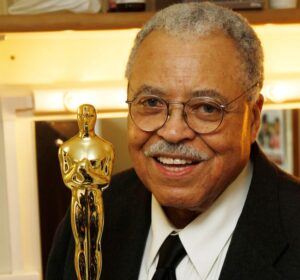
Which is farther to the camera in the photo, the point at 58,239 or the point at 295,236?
the point at 58,239

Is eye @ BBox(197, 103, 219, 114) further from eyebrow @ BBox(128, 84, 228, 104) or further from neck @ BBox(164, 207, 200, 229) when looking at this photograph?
neck @ BBox(164, 207, 200, 229)

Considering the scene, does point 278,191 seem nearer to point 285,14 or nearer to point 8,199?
point 285,14

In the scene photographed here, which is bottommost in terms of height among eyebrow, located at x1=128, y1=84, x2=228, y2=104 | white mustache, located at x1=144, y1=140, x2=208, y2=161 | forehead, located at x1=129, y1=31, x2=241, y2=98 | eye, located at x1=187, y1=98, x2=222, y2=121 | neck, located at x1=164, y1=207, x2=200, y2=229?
neck, located at x1=164, y1=207, x2=200, y2=229

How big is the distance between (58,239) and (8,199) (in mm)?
275

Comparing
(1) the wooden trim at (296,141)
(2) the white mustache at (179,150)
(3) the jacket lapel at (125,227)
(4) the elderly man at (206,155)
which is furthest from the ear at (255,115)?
(1) the wooden trim at (296,141)

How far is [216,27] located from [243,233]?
0.29 m

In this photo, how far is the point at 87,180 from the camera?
0.75 metres

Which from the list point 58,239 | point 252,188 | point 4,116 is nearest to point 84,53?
point 4,116

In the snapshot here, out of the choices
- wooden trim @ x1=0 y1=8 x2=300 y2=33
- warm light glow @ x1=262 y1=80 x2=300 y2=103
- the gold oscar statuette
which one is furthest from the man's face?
warm light glow @ x1=262 y1=80 x2=300 y2=103

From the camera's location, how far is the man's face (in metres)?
0.81

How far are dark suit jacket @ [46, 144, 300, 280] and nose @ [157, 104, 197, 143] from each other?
160 millimetres

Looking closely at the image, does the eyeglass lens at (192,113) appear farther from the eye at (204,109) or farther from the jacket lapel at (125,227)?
the jacket lapel at (125,227)

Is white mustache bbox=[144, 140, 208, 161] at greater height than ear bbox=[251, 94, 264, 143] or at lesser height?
lesser

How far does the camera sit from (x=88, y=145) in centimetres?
75
